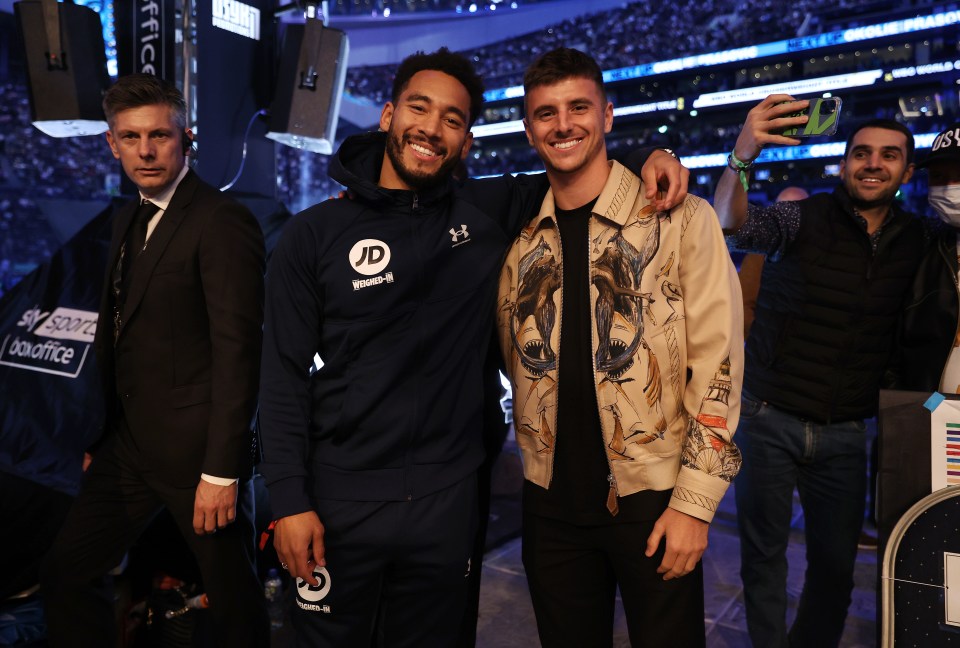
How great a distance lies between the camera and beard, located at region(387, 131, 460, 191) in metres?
1.70

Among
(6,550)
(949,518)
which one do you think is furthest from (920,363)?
(6,550)

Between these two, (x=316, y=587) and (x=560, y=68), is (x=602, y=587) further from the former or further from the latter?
(x=560, y=68)

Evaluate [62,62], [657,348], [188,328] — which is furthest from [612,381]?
[62,62]

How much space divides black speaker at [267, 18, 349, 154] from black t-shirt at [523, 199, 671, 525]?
8.08 feet

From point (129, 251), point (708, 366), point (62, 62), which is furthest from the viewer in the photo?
point (62, 62)

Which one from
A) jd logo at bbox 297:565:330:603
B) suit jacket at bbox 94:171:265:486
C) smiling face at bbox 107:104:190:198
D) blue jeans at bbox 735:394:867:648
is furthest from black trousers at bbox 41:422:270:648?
blue jeans at bbox 735:394:867:648

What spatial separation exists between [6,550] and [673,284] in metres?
2.77

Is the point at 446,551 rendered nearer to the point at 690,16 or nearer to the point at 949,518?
the point at 949,518

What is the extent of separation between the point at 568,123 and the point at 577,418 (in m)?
0.72

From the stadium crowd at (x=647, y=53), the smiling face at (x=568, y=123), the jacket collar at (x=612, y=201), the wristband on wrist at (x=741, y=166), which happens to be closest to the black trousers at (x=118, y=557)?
the jacket collar at (x=612, y=201)

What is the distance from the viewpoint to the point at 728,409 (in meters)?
1.55

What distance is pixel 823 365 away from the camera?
228 cm

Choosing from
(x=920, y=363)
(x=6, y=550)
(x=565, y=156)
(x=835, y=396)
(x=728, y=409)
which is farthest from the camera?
(x=6, y=550)

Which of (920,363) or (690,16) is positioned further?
(690,16)
